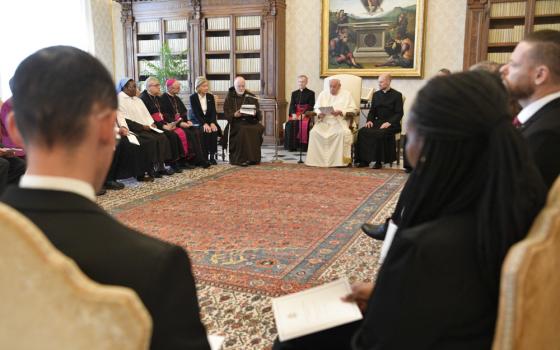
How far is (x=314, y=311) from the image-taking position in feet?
4.98

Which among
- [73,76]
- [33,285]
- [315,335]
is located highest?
[73,76]

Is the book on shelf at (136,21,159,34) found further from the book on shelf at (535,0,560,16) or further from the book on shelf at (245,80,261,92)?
the book on shelf at (535,0,560,16)

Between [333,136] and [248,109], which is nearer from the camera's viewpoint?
[333,136]

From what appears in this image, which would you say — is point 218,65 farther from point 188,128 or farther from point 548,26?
point 548,26

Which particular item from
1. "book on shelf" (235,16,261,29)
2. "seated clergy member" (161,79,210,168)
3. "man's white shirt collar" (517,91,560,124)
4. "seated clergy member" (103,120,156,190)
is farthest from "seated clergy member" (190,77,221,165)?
"man's white shirt collar" (517,91,560,124)

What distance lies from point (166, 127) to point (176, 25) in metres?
4.54

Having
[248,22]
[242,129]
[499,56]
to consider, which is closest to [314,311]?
[242,129]

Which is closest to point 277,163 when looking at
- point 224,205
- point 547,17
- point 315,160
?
point 315,160

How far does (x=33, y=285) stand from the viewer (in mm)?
807

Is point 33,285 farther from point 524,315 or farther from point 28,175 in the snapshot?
Answer: point 524,315

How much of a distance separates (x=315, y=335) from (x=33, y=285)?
Result: 940 millimetres

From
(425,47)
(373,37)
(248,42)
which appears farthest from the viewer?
(248,42)

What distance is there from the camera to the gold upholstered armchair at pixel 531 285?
98 centimetres

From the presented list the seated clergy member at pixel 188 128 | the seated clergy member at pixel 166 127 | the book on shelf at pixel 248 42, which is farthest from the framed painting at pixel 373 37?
the seated clergy member at pixel 166 127
